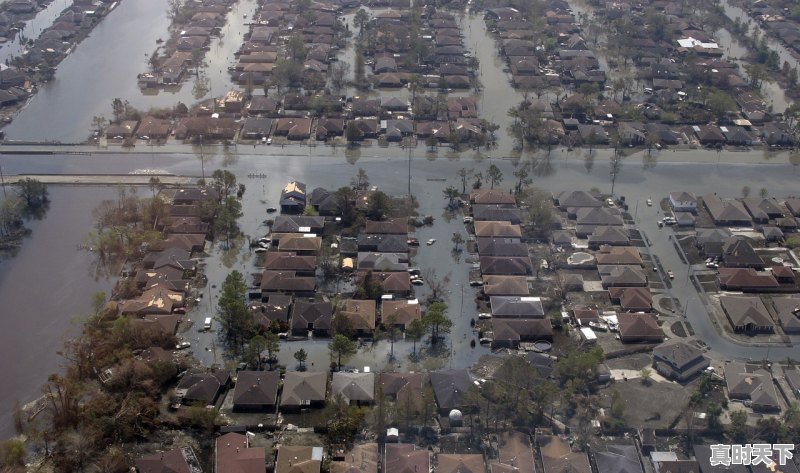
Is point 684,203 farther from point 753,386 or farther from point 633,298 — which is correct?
point 753,386

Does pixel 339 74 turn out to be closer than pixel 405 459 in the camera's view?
No

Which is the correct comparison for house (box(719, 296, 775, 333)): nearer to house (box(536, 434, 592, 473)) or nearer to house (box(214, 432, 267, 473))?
house (box(536, 434, 592, 473))

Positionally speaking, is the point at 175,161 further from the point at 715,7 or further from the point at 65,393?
the point at 715,7

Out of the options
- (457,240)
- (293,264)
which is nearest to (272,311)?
(293,264)

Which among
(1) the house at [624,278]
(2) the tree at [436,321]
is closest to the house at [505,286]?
(2) the tree at [436,321]

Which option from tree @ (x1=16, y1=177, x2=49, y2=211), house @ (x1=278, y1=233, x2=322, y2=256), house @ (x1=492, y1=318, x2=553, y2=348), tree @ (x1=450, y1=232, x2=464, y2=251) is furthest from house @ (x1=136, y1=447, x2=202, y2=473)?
tree @ (x1=16, y1=177, x2=49, y2=211)
